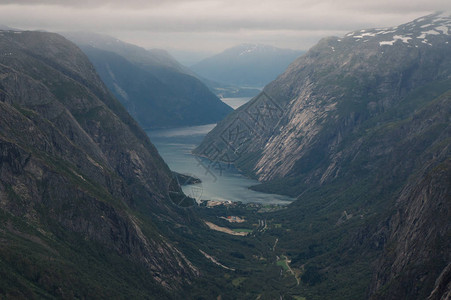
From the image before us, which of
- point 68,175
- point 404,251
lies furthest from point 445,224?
point 68,175

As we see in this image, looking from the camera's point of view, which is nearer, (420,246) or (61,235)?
(420,246)

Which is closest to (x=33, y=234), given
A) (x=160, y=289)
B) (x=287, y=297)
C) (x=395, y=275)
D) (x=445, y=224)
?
(x=160, y=289)

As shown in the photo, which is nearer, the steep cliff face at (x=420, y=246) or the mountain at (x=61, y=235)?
the steep cliff face at (x=420, y=246)

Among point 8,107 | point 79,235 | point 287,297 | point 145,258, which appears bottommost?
point 287,297

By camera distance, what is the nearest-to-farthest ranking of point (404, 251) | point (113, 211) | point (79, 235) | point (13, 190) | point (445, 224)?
1. point (445, 224)
2. point (404, 251)
3. point (13, 190)
4. point (79, 235)
5. point (113, 211)

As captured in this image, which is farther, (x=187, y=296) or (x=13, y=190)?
(x=187, y=296)

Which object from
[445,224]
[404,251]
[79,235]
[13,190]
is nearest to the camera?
[445,224]

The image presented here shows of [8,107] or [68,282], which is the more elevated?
[8,107]

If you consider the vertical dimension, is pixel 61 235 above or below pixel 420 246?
below

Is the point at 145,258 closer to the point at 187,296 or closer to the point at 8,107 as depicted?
the point at 187,296

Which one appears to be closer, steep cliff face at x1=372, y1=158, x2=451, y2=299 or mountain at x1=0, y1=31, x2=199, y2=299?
steep cliff face at x1=372, y1=158, x2=451, y2=299
